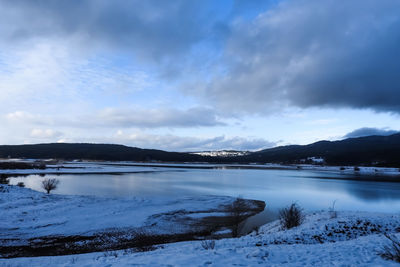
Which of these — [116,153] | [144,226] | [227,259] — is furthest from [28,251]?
[116,153]

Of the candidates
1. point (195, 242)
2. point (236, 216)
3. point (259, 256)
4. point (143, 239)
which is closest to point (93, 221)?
point (143, 239)

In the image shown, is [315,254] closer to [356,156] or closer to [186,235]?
[186,235]

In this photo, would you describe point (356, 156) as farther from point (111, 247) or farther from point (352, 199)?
point (111, 247)

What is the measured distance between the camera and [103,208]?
18.6m

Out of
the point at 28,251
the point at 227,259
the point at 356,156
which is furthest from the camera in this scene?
the point at 356,156

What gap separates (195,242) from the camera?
1098 cm

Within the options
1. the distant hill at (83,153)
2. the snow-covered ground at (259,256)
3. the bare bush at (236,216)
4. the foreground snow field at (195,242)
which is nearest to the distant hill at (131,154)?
the distant hill at (83,153)

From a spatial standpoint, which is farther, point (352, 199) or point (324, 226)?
point (352, 199)

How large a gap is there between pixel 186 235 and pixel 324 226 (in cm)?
711

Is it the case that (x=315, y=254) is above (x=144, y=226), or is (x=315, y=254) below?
above

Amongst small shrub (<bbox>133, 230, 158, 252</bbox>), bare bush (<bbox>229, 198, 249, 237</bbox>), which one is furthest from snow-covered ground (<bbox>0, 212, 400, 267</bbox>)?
bare bush (<bbox>229, 198, 249, 237</bbox>)

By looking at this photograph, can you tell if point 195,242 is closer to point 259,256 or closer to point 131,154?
point 259,256

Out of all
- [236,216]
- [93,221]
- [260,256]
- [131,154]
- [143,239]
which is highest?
[131,154]

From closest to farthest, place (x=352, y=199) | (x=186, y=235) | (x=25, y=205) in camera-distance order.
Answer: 1. (x=186, y=235)
2. (x=25, y=205)
3. (x=352, y=199)
